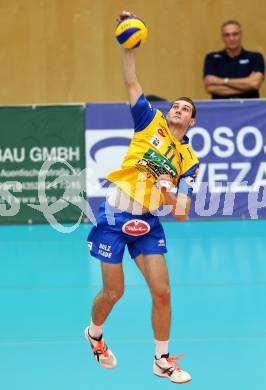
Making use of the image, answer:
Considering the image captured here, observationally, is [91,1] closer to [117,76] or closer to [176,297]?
[117,76]

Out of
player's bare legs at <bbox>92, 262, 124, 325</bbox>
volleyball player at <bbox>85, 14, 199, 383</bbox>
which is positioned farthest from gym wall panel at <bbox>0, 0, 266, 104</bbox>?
player's bare legs at <bbox>92, 262, 124, 325</bbox>

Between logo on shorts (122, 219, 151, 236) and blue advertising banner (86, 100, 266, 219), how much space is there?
699cm

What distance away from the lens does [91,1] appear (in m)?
16.6

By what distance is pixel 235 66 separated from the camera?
→ 1473 cm

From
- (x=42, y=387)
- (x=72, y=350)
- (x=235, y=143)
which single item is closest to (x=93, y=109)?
(x=235, y=143)

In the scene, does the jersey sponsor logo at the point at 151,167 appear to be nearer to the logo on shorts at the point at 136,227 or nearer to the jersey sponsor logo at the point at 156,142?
the jersey sponsor logo at the point at 156,142

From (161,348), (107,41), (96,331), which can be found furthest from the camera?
(107,41)

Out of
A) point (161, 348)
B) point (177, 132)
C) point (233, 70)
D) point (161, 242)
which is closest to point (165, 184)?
point (161, 242)

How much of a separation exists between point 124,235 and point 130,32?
159cm

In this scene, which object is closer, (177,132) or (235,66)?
(177,132)

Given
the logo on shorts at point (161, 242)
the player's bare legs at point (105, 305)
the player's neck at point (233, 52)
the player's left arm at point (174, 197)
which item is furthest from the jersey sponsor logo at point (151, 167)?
the player's neck at point (233, 52)

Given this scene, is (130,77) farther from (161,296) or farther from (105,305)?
(105,305)

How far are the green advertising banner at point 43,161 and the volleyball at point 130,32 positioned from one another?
718 cm

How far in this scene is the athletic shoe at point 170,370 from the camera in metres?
6.70
